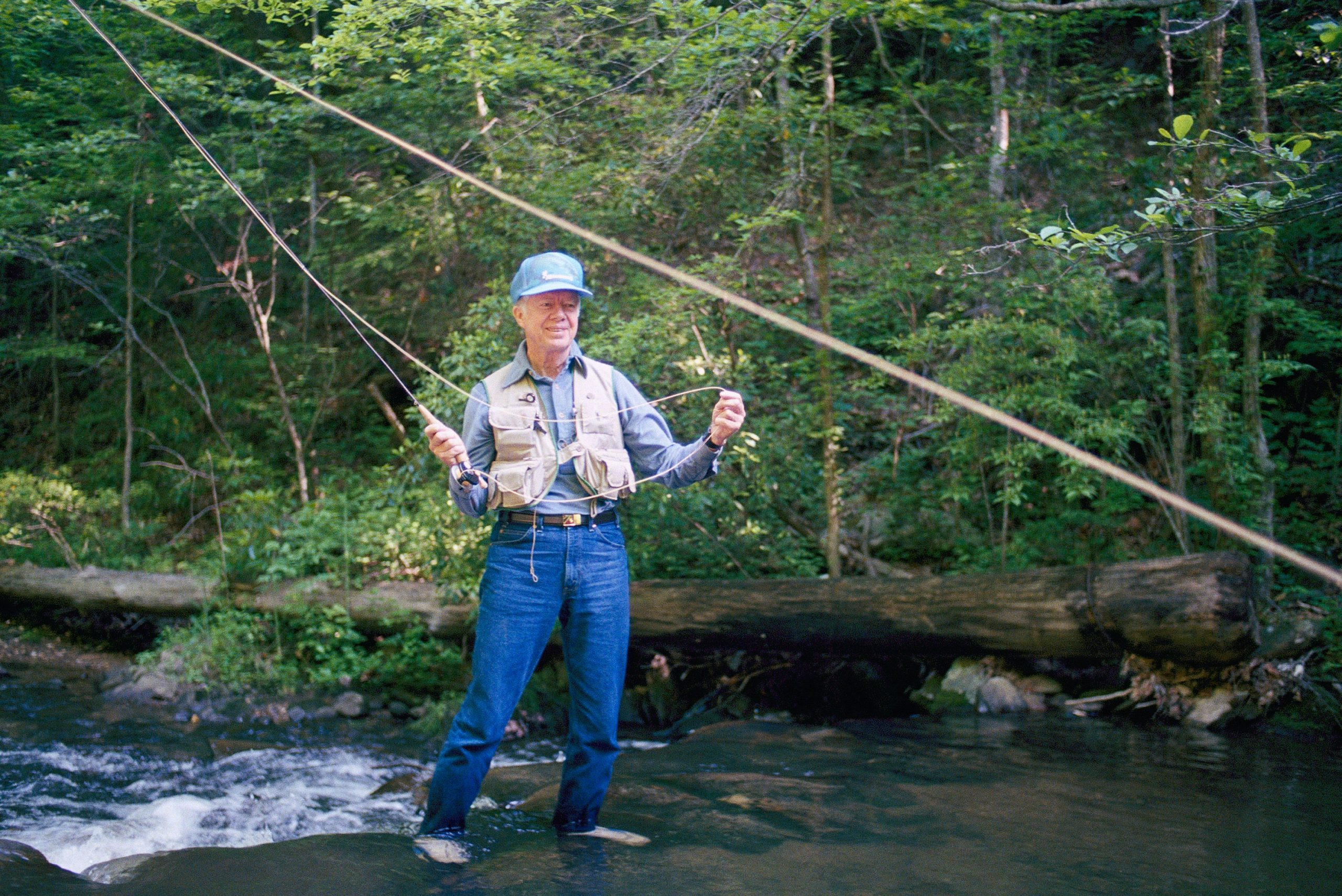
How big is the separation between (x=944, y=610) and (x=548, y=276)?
3.52 meters

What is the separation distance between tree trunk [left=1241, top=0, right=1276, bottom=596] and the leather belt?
4454 millimetres

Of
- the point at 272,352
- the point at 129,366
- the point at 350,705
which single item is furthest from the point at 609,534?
the point at 129,366

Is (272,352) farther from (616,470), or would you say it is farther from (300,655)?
(616,470)

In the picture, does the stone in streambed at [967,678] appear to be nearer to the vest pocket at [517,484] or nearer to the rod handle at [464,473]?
the vest pocket at [517,484]

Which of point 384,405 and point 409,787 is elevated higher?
point 384,405

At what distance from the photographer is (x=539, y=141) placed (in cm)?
686

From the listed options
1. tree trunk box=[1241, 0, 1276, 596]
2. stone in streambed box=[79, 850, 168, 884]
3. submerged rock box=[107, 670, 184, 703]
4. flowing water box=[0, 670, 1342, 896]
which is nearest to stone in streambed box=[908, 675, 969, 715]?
flowing water box=[0, 670, 1342, 896]

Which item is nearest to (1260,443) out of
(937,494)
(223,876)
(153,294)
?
(937,494)

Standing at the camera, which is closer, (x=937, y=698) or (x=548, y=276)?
(x=548, y=276)

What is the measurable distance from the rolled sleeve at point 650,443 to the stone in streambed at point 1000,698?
3.09m

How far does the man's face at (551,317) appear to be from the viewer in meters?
3.37

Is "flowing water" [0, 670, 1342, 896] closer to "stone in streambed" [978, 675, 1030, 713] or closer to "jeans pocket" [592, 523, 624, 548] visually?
"stone in streambed" [978, 675, 1030, 713]

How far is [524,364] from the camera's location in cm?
347

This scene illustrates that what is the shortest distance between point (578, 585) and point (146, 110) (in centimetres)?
840
